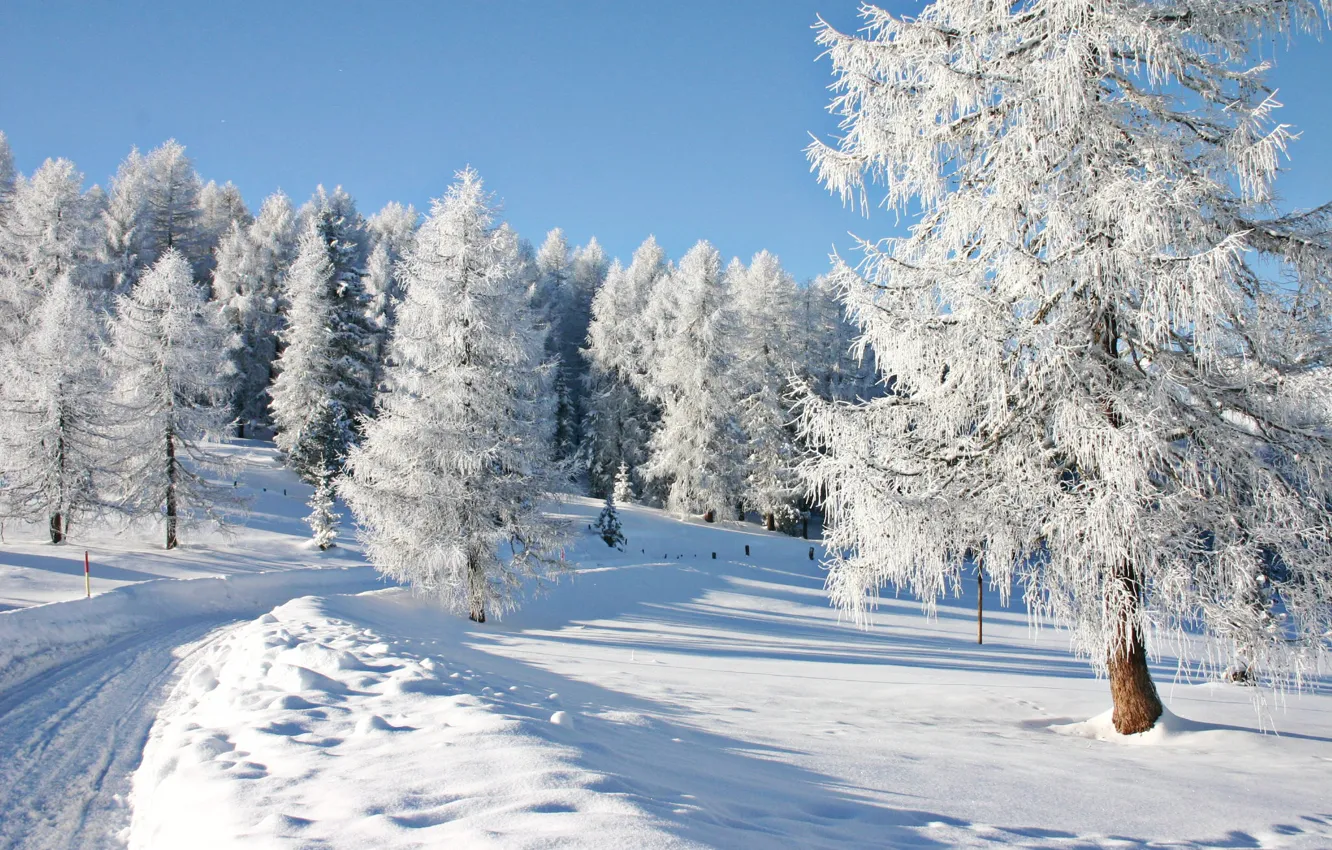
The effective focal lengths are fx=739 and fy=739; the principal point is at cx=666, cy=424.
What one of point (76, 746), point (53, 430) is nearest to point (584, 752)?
point (76, 746)

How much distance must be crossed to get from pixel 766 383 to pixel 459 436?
2405 centimetres

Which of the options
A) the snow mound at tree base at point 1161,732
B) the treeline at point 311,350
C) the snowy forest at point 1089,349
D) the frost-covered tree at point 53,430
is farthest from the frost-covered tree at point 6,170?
the snow mound at tree base at point 1161,732

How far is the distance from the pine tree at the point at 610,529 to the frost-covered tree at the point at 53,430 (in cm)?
1738

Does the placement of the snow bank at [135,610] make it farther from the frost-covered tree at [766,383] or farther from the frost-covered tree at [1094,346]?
the frost-covered tree at [766,383]

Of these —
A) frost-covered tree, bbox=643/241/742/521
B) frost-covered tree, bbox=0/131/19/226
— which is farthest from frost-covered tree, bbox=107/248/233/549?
frost-covered tree, bbox=0/131/19/226

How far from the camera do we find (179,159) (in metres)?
52.6

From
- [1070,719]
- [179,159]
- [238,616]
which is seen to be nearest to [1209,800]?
[1070,719]

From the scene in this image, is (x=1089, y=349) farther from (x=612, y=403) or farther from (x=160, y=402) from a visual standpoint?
(x=612, y=403)

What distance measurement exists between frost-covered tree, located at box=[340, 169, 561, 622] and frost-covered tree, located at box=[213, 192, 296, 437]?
3138 centimetres

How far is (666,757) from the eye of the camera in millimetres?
4930

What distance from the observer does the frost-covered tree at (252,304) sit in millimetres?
43375

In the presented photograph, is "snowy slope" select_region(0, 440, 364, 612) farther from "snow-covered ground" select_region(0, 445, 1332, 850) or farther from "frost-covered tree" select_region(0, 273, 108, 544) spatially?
"snow-covered ground" select_region(0, 445, 1332, 850)

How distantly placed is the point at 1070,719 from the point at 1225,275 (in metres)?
5.15

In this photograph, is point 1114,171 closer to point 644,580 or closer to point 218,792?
point 218,792
